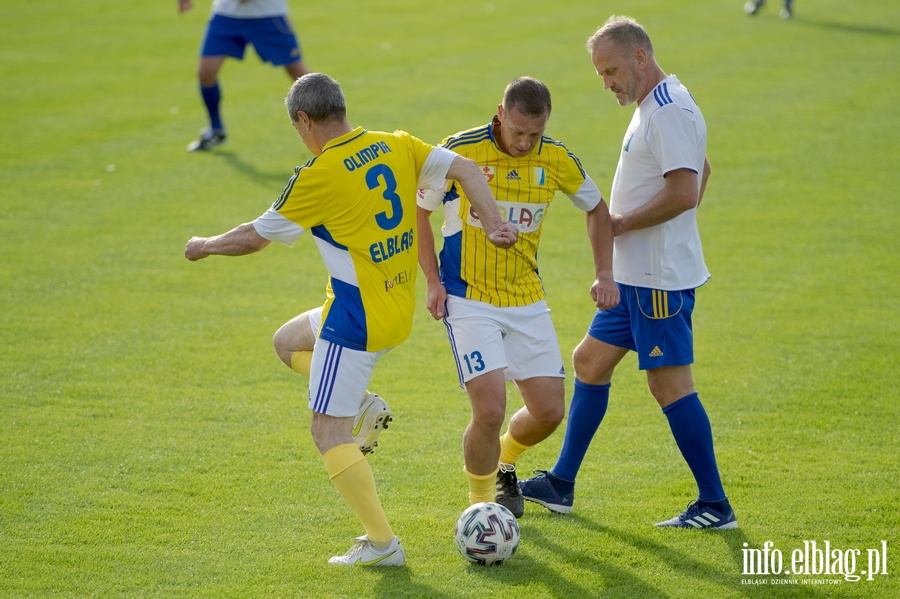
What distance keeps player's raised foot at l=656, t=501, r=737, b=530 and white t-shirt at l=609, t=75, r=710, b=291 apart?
1087mm

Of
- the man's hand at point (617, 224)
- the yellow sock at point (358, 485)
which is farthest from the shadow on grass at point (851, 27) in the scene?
the yellow sock at point (358, 485)

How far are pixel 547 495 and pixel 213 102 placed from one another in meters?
8.28

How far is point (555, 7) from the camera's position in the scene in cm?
2133

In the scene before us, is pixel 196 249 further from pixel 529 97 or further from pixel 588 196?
pixel 588 196

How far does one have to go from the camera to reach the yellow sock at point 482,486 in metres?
4.69

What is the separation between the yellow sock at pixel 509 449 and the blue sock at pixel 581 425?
0.21 m

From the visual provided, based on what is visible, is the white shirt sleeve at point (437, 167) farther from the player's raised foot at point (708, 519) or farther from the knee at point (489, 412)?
the player's raised foot at point (708, 519)

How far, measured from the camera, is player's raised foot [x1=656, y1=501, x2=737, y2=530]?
15.5ft

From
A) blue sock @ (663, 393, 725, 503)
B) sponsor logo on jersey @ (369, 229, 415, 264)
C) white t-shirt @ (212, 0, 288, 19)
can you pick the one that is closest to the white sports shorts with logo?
sponsor logo on jersey @ (369, 229, 415, 264)

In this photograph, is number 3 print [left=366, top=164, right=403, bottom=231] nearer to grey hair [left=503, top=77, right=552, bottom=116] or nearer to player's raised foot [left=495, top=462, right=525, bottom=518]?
grey hair [left=503, top=77, right=552, bottom=116]

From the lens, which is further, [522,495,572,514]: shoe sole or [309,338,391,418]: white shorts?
[522,495,572,514]: shoe sole

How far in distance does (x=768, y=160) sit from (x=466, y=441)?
848cm

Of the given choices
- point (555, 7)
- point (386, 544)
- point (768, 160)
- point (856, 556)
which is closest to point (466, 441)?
point (386, 544)

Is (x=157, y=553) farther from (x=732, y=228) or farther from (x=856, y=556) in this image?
(x=732, y=228)
